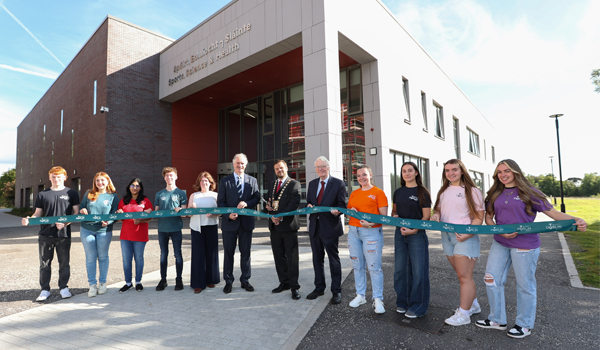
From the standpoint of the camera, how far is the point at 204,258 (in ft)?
16.3

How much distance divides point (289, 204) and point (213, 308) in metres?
1.77

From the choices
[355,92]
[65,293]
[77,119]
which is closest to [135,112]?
[77,119]

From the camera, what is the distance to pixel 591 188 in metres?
76.3

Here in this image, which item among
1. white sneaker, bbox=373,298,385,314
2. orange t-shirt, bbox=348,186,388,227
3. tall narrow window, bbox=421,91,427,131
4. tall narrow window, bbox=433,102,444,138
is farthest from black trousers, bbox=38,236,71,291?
tall narrow window, bbox=433,102,444,138

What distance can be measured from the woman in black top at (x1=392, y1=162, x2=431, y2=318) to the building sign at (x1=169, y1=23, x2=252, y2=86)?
38.7ft

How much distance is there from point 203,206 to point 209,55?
12.5m

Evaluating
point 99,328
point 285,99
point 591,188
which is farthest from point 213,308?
point 591,188

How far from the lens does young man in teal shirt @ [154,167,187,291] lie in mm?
4980

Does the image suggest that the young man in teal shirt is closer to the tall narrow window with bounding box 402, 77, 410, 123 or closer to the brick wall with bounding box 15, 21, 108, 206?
the tall narrow window with bounding box 402, 77, 410, 123

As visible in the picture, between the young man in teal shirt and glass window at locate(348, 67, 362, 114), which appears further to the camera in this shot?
glass window at locate(348, 67, 362, 114)

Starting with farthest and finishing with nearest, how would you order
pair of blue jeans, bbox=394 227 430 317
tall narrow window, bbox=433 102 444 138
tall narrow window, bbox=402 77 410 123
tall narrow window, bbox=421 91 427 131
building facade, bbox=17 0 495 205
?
1. tall narrow window, bbox=433 102 444 138
2. tall narrow window, bbox=421 91 427 131
3. tall narrow window, bbox=402 77 410 123
4. building facade, bbox=17 0 495 205
5. pair of blue jeans, bbox=394 227 430 317

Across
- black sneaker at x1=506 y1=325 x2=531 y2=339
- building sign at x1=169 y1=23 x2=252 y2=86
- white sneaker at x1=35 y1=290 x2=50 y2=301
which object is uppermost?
building sign at x1=169 y1=23 x2=252 y2=86

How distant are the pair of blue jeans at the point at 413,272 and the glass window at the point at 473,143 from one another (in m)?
27.6

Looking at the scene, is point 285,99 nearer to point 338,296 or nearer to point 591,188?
point 338,296
